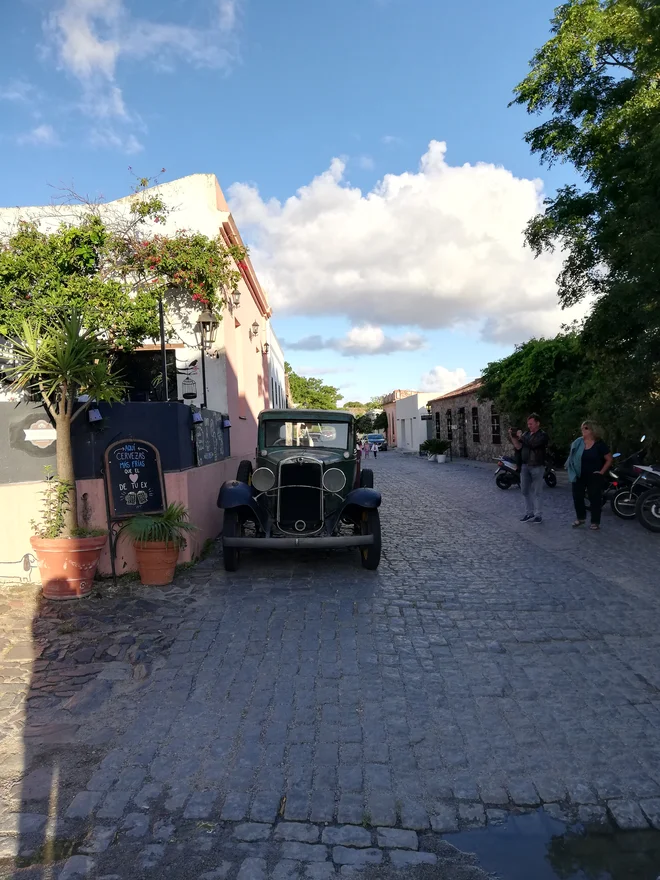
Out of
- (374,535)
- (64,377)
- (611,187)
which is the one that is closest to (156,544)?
(64,377)

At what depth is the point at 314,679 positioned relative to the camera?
420 cm

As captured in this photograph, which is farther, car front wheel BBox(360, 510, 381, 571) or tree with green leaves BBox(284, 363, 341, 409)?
tree with green leaves BBox(284, 363, 341, 409)

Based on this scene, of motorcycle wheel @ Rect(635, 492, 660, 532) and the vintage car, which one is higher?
the vintage car

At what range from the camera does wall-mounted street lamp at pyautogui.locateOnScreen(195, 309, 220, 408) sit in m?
9.48

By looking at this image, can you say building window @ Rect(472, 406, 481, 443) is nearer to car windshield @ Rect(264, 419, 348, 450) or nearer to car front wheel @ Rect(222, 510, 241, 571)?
car windshield @ Rect(264, 419, 348, 450)

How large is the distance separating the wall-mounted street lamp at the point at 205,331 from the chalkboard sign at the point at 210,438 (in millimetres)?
556

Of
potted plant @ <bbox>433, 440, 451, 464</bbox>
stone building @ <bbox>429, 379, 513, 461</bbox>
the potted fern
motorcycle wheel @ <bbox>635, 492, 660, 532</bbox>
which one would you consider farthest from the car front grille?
potted plant @ <bbox>433, 440, 451, 464</bbox>

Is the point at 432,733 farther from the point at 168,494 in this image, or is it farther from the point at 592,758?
the point at 168,494

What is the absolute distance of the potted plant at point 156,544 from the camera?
247 inches

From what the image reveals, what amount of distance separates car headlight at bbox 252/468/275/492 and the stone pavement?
107 centimetres

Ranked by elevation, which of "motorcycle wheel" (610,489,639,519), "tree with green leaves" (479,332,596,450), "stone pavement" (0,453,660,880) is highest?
"tree with green leaves" (479,332,596,450)

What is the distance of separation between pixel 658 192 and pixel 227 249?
6.44 metres

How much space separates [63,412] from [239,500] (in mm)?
1987

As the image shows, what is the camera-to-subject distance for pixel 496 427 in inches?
1013
